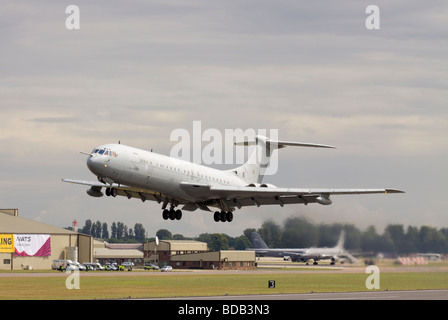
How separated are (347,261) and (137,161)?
3124 centimetres

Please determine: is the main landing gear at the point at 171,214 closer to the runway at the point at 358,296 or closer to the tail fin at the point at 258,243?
the runway at the point at 358,296

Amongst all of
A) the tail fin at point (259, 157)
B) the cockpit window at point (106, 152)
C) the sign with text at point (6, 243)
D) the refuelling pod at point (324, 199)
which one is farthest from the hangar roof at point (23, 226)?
the cockpit window at point (106, 152)

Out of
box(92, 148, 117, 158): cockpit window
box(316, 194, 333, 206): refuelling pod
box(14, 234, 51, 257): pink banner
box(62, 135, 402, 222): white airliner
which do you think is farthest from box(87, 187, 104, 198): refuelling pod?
box(14, 234, 51, 257): pink banner

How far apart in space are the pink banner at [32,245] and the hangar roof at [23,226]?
1.69 metres

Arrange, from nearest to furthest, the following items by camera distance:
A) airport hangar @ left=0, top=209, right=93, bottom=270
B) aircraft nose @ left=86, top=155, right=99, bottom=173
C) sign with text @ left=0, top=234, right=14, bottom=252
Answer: aircraft nose @ left=86, top=155, right=99, bottom=173, sign with text @ left=0, top=234, right=14, bottom=252, airport hangar @ left=0, top=209, right=93, bottom=270

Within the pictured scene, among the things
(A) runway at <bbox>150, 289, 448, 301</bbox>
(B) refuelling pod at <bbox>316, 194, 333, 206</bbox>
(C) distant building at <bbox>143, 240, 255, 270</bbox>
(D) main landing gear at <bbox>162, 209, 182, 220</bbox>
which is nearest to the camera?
(B) refuelling pod at <bbox>316, 194, 333, 206</bbox>

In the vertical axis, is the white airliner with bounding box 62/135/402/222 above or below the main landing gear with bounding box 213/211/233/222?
above

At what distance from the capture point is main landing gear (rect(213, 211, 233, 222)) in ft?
240

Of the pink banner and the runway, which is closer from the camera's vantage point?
the runway

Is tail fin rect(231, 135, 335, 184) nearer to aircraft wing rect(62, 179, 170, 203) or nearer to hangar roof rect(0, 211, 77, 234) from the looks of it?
aircraft wing rect(62, 179, 170, 203)

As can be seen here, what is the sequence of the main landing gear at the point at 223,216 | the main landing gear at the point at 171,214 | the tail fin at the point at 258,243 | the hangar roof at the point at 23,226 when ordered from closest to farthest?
the main landing gear at the point at 171,214
the main landing gear at the point at 223,216
the hangar roof at the point at 23,226
the tail fin at the point at 258,243

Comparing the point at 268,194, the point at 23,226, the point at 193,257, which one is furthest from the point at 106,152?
the point at 193,257

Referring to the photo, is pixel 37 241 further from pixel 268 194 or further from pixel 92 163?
pixel 92 163

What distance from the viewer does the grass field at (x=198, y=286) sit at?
74.4 m
